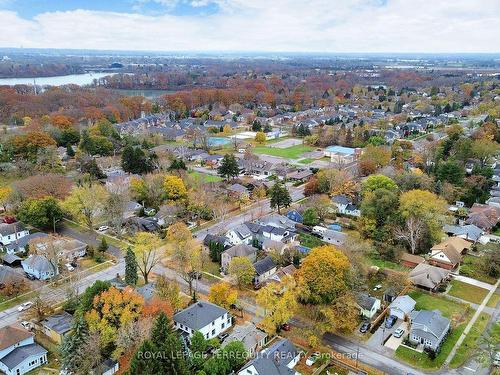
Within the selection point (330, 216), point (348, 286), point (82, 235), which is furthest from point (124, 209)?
point (348, 286)

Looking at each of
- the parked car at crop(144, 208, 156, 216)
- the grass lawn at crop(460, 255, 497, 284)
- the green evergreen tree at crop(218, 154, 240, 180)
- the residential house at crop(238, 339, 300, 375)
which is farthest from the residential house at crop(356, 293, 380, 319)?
the green evergreen tree at crop(218, 154, 240, 180)

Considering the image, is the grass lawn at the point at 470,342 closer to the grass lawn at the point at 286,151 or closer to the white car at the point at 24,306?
the white car at the point at 24,306

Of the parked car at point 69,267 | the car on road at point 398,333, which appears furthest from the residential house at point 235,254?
the car on road at point 398,333

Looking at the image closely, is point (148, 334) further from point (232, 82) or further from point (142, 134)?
point (232, 82)

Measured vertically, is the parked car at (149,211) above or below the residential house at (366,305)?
below

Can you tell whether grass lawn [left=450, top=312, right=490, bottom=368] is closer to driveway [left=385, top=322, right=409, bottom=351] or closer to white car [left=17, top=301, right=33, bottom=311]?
driveway [left=385, top=322, right=409, bottom=351]
